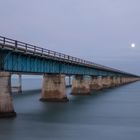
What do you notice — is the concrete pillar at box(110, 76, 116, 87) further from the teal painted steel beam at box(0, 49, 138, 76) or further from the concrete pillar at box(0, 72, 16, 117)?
the concrete pillar at box(0, 72, 16, 117)

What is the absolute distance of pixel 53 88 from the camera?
66.0 metres

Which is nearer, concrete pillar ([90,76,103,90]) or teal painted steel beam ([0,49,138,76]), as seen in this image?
teal painted steel beam ([0,49,138,76])

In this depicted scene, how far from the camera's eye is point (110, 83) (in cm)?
15025

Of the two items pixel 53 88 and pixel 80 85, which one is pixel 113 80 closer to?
pixel 80 85

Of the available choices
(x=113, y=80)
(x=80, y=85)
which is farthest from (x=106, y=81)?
(x=80, y=85)

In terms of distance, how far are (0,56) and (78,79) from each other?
51709mm

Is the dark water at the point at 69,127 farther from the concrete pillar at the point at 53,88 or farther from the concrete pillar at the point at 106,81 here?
the concrete pillar at the point at 106,81

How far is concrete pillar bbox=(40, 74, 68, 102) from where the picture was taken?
2597 inches

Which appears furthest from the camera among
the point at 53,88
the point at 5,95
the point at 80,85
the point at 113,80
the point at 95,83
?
the point at 113,80

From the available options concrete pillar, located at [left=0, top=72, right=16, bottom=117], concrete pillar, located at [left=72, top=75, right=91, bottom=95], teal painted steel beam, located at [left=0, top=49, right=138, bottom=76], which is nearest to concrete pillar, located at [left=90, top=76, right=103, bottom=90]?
concrete pillar, located at [left=72, top=75, right=91, bottom=95]

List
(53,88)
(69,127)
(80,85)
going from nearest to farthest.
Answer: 1. (69,127)
2. (53,88)
3. (80,85)

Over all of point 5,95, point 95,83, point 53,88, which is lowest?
point 5,95

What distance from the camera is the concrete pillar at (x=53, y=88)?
6596 centimetres

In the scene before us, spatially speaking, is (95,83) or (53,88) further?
(95,83)
